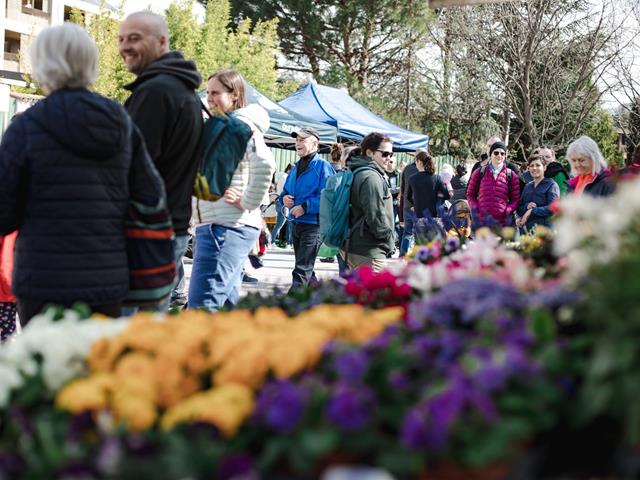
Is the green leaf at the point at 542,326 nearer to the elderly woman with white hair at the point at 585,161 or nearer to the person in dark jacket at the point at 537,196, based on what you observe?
the elderly woman with white hair at the point at 585,161

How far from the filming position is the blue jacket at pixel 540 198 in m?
8.72

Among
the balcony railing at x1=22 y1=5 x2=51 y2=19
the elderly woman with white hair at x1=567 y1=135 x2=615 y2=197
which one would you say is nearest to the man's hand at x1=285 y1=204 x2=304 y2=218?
the elderly woman with white hair at x1=567 y1=135 x2=615 y2=197

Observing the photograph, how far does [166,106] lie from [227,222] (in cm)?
117

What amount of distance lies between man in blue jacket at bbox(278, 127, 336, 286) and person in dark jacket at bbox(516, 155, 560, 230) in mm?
2382

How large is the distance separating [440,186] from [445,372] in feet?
31.6

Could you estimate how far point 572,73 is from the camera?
2712 centimetres

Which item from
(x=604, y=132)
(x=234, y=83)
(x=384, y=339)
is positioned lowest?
(x=384, y=339)

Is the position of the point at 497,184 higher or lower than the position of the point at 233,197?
higher

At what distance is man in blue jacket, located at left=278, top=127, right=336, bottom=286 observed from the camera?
7594mm

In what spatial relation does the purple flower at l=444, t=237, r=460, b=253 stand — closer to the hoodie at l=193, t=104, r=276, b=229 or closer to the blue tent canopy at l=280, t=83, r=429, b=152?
the hoodie at l=193, t=104, r=276, b=229

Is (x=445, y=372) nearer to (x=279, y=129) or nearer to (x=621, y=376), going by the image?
(x=621, y=376)

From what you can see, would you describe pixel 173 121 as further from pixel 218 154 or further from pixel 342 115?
pixel 342 115

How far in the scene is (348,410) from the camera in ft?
4.76

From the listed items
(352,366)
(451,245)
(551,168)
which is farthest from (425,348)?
(551,168)
